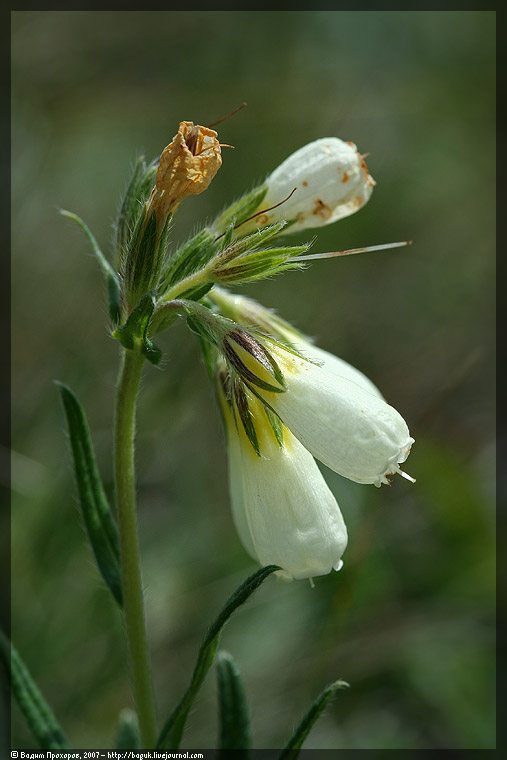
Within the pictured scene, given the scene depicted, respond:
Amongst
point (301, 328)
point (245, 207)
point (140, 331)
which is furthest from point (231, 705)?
point (301, 328)

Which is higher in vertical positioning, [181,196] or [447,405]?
[181,196]

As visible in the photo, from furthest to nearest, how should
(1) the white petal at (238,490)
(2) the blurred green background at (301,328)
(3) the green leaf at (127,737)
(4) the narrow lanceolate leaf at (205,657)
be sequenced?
(2) the blurred green background at (301,328) → (3) the green leaf at (127,737) → (1) the white petal at (238,490) → (4) the narrow lanceolate leaf at (205,657)

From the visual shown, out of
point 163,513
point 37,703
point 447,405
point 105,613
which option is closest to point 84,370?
point 163,513

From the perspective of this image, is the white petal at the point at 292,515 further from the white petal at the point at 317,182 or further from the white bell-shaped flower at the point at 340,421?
the white petal at the point at 317,182

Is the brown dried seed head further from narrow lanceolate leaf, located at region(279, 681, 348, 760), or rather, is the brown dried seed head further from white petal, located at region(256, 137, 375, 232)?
narrow lanceolate leaf, located at region(279, 681, 348, 760)

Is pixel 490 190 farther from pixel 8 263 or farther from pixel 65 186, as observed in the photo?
pixel 8 263

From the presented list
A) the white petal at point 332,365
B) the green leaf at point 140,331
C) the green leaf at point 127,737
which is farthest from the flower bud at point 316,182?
the green leaf at point 127,737

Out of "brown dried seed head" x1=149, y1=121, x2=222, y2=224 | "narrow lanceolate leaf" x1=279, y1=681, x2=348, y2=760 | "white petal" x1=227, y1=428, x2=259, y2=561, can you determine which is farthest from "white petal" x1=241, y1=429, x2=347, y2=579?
"brown dried seed head" x1=149, y1=121, x2=222, y2=224
